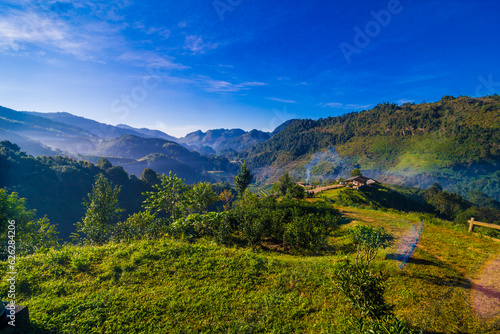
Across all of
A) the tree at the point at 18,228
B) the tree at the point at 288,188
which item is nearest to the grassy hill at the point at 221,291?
the tree at the point at 18,228

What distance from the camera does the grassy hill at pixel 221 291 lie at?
19.4 feet

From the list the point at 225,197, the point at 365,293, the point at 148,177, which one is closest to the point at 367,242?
the point at 365,293

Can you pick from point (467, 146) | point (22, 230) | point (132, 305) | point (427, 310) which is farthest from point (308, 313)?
point (467, 146)

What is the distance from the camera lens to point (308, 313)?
640 centimetres

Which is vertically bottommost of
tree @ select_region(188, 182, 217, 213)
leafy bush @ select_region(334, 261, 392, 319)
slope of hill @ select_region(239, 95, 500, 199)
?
tree @ select_region(188, 182, 217, 213)

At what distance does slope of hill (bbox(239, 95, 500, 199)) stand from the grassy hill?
14816cm

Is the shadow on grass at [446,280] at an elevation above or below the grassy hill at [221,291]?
above

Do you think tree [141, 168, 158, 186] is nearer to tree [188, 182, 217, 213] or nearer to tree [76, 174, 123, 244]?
tree [76, 174, 123, 244]

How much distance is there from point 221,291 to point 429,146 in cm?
18851

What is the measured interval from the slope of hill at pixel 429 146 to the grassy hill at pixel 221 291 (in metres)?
Result: 148

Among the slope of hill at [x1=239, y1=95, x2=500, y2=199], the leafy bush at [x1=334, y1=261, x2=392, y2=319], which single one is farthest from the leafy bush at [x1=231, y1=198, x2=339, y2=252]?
the slope of hill at [x1=239, y1=95, x2=500, y2=199]

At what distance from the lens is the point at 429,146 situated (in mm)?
139875

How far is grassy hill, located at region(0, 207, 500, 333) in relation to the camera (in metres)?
5.91

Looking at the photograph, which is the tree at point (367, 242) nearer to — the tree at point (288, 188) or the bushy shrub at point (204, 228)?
the bushy shrub at point (204, 228)
